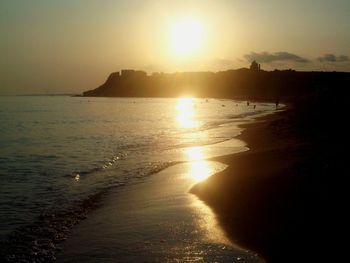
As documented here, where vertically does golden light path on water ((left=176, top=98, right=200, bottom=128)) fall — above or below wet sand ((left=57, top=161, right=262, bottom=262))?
below

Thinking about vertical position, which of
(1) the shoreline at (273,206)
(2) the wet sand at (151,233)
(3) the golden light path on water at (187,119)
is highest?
(1) the shoreline at (273,206)

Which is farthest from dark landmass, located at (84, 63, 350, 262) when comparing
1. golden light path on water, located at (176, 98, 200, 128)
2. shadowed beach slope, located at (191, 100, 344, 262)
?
golden light path on water, located at (176, 98, 200, 128)

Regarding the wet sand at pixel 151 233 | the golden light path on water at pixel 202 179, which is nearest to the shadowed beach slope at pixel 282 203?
the golden light path on water at pixel 202 179

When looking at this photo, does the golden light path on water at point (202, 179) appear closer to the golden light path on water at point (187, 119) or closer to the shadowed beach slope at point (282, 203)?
the shadowed beach slope at point (282, 203)

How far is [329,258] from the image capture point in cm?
852

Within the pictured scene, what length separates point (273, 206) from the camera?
12289 mm

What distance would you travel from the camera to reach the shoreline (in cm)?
942

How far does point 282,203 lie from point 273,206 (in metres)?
0.31

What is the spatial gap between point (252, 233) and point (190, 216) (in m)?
2.34

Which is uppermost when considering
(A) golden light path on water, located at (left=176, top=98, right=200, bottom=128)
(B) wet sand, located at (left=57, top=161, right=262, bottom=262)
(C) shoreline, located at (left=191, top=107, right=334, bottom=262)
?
(C) shoreline, located at (left=191, top=107, right=334, bottom=262)

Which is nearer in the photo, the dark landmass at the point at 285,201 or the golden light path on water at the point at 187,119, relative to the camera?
the dark landmass at the point at 285,201

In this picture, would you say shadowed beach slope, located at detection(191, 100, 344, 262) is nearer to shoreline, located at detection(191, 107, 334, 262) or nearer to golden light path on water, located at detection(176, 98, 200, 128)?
shoreline, located at detection(191, 107, 334, 262)

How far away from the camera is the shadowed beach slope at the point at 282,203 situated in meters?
9.38

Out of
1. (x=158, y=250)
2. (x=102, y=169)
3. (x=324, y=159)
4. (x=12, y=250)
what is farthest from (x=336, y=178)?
(x=102, y=169)
